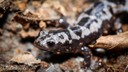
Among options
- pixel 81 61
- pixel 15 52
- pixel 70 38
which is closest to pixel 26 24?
pixel 15 52

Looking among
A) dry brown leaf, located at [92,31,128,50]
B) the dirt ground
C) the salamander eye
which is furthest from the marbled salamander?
dry brown leaf, located at [92,31,128,50]

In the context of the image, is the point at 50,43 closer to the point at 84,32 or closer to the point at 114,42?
the point at 84,32

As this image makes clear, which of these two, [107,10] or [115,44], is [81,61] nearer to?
[115,44]

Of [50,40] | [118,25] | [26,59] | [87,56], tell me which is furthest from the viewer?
[118,25]

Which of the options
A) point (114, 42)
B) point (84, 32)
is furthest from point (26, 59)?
point (114, 42)

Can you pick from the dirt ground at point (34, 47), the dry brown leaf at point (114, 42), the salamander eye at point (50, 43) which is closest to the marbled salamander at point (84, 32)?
the salamander eye at point (50, 43)

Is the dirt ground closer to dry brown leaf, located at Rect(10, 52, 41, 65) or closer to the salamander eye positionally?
dry brown leaf, located at Rect(10, 52, 41, 65)

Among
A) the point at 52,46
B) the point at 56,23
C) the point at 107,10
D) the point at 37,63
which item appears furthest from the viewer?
the point at 107,10
